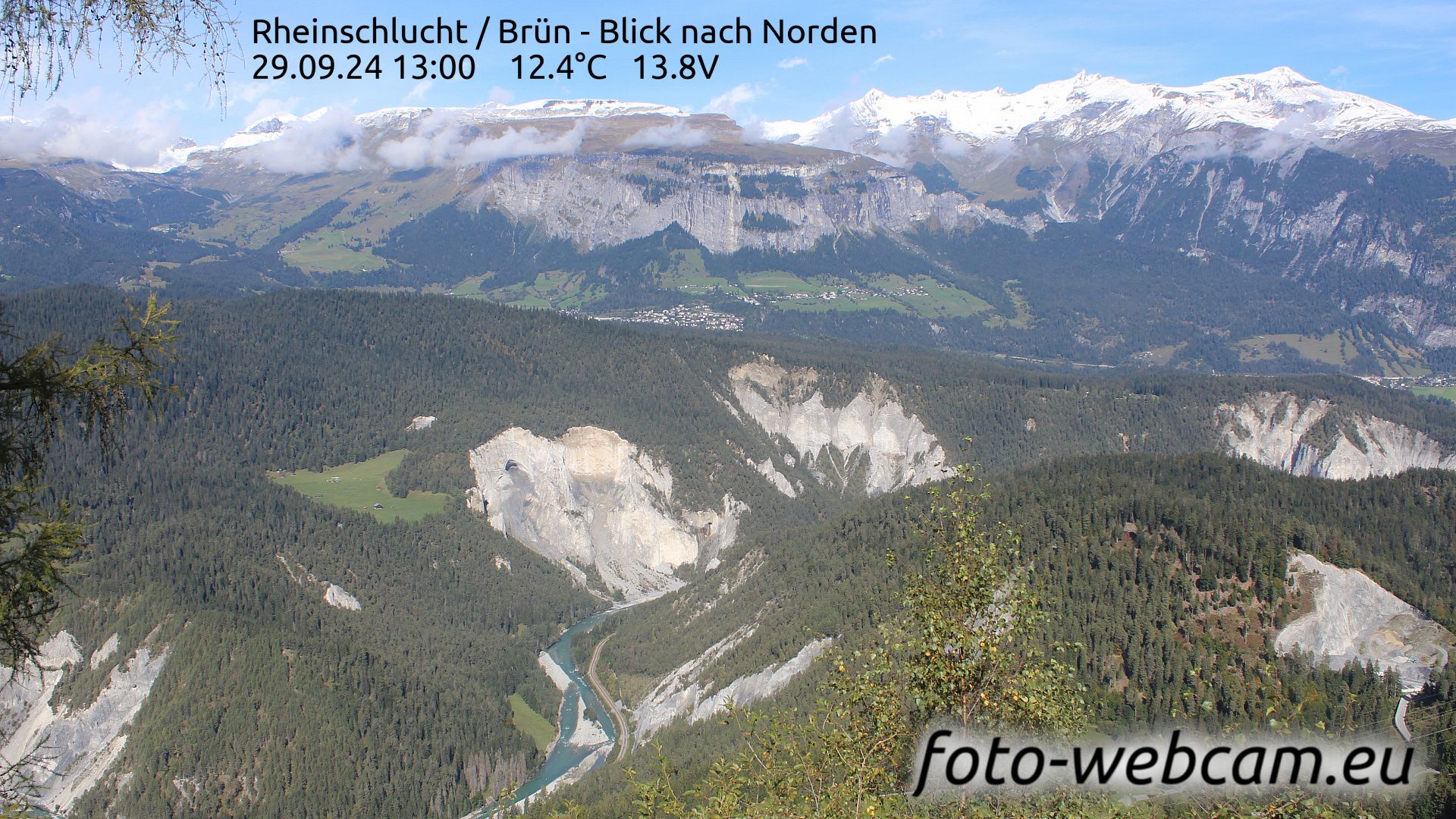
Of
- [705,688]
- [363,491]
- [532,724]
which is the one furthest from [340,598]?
[705,688]

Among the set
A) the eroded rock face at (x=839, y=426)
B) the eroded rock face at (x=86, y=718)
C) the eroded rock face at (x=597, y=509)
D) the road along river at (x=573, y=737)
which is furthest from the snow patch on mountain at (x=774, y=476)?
the eroded rock face at (x=86, y=718)

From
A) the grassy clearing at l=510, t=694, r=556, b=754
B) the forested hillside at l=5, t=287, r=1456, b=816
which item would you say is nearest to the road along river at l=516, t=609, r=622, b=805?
the grassy clearing at l=510, t=694, r=556, b=754

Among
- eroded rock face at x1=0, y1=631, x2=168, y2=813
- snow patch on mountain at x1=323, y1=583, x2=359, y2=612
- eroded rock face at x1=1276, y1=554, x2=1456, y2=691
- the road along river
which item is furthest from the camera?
snow patch on mountain at x1=323, y1=583, x2=359, y2=612

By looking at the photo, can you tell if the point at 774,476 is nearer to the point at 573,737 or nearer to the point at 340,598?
the point at 573,737

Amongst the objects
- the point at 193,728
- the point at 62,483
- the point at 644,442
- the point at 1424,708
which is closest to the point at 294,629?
the point at 193,728

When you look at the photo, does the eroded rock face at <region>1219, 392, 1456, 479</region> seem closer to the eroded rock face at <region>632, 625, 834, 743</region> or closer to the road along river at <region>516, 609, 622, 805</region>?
the eroded rock face at <region>632, 625, 834, 743</region>

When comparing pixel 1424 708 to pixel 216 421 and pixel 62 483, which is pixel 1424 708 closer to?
pixel 62 483

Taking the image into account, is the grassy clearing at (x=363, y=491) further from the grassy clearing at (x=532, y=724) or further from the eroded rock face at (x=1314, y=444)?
the eroded rock face at (x=1314, y=444)
